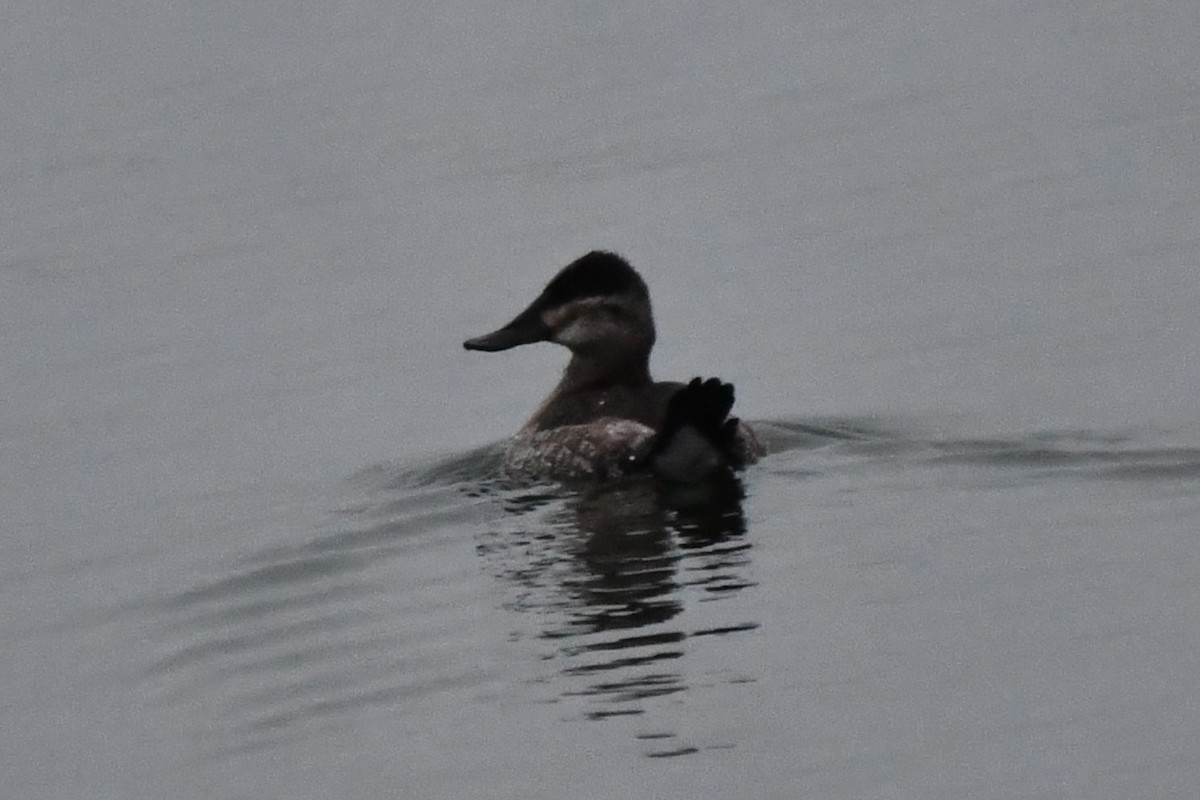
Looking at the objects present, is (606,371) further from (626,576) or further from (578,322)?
(626,576)

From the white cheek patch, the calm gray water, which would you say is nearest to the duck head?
the white cheek patch

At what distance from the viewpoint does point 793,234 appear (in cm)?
2012

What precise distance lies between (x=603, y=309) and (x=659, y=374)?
3854 mm

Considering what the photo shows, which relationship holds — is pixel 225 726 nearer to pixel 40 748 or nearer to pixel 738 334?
pixel 40 748

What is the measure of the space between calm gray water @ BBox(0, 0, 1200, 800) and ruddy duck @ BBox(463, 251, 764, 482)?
23cm

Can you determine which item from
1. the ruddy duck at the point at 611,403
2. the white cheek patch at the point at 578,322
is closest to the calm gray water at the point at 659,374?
the ruddy duck at the point at 611,403

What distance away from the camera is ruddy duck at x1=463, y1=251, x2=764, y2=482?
39.8 feet

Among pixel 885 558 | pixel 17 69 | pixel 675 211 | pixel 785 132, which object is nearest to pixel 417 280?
pixel 675 211

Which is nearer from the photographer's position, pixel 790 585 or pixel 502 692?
pixel 502 692

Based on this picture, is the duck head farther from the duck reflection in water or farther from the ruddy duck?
the duck reflection in water

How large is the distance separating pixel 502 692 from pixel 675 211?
1250 cm

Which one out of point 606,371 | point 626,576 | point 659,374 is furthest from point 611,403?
point 659,374

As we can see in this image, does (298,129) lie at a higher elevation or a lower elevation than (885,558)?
higher

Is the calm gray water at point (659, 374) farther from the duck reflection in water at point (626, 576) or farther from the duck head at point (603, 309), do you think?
the duck head at point (603, 309)
